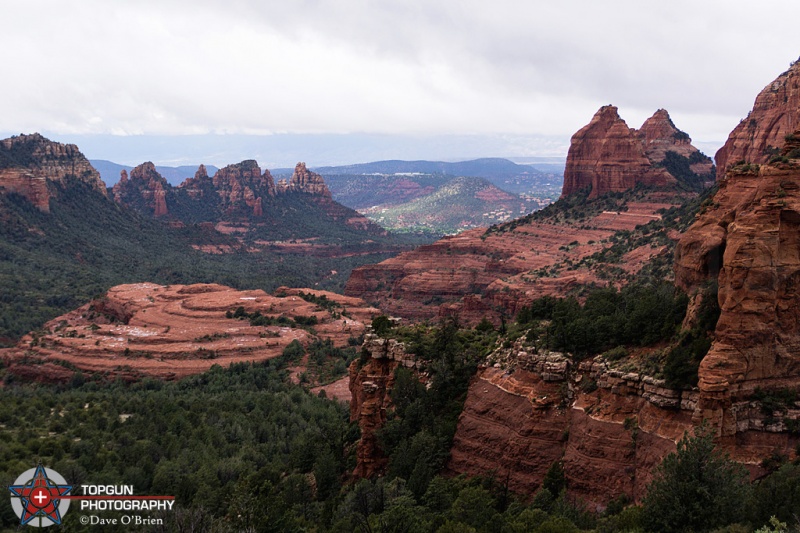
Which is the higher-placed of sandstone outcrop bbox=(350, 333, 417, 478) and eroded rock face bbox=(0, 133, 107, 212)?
eroded rock face bbox=(0, 133, 107, 212)

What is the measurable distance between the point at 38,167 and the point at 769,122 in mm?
145334

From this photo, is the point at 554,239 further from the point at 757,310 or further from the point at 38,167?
the point at 38,167

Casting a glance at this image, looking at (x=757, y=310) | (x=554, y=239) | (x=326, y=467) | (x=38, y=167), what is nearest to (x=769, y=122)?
(x=554, y=239)

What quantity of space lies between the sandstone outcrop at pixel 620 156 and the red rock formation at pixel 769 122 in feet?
64.1

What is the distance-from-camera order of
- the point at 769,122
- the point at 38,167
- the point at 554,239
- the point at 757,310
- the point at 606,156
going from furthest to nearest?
the point at 38,167
the point at 606,156
the point at 554,239
the point at 769,122
the point at 757,310

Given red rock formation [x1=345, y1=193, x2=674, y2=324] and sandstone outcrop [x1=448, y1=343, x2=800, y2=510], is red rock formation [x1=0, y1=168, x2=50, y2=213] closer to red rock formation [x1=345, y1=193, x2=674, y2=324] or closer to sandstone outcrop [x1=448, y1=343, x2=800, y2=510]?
red rock formation [x1=345, y1=193, x2=674, y2=324]

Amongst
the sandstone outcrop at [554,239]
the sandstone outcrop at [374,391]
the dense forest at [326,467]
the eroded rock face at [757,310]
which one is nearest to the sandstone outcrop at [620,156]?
the sandstone outcrop at [554,239]

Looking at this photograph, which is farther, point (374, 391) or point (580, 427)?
point (374, 391)

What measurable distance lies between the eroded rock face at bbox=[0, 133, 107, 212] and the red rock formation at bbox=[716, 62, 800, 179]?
128154mm

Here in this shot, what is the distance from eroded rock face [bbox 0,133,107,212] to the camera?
14638 centimetres

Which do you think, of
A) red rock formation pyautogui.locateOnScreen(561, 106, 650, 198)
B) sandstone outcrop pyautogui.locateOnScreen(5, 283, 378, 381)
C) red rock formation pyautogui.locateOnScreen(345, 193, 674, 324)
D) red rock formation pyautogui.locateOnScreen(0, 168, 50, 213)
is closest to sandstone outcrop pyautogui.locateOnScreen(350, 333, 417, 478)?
sandstone outcrop pyautogui.locateOnScreen(5, 283, 378, 381)

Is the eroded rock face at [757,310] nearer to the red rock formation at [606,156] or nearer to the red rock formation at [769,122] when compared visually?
the red rock formation at [769,122]

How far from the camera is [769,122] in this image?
78750 mm

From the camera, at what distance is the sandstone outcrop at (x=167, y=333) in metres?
71.5
